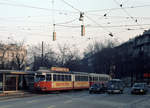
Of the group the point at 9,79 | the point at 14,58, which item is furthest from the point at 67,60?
the point at 9,79

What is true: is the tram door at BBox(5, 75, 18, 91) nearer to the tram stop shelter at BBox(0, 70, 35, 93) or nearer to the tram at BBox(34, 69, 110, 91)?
the tram stop shelter at BBox(0, 70, 35, 93)

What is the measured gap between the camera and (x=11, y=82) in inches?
1180

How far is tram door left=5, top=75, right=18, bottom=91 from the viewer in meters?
29.5

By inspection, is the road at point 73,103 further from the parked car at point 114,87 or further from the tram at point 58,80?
the parked car at point 114,87

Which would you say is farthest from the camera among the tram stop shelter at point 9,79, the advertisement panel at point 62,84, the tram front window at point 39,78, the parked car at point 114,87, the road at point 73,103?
the parked car at point 114,87

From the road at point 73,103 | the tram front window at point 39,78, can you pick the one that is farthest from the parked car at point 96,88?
the road at point 73,103

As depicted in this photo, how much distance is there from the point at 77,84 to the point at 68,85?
10.8 ft

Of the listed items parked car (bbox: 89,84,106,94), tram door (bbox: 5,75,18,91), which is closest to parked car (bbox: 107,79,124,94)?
parked car (bbox: 89,84,106,94)

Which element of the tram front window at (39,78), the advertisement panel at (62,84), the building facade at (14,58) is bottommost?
the advertisement panel at (62,84)

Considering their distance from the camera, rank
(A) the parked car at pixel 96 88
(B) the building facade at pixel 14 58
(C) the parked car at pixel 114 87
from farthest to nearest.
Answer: (B) the building facade at pixel 14 58, (A) the parked car at pixel 96 88, (C) the parked car at pixel 114 87

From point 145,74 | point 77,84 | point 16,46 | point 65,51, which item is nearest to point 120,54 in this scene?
point 145,74

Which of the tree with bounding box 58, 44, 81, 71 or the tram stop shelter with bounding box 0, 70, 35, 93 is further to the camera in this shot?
the tree with bounding box 58, 44, 81, 71

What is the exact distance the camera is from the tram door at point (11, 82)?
2949 cm

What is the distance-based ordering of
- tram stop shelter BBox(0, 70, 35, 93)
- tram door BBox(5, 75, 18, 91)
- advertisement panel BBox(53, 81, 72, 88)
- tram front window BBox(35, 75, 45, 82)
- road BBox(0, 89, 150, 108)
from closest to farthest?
1. road BBox(0, 89, 150, 108)
2. tram stop shelter BBox(0, 70, 35, 93)
3. tram door BBox(5, 75, 18, 91)
4. tram front window BBox(35, 75, 45, 82)
5. advertisement panel BBox(53, 81, 72, 88)
